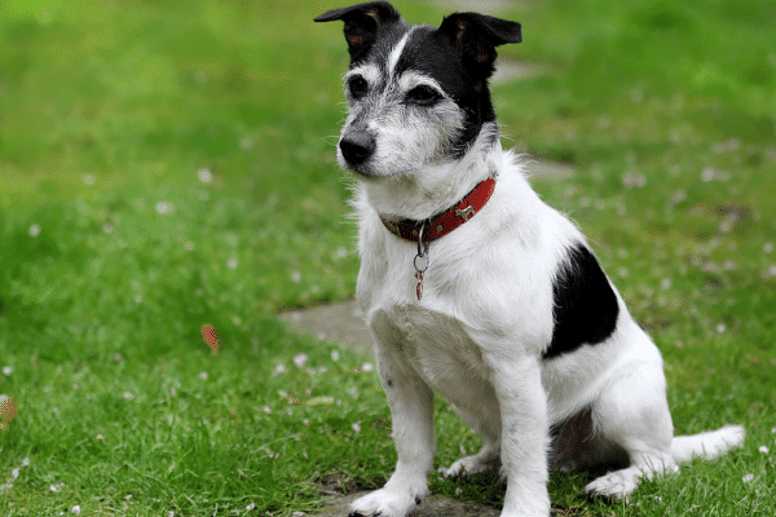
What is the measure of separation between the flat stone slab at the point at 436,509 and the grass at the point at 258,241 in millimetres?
79

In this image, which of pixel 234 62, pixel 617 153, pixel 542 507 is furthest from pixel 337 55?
pixel 542 507

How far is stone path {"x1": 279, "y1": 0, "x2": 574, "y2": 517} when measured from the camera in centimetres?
323

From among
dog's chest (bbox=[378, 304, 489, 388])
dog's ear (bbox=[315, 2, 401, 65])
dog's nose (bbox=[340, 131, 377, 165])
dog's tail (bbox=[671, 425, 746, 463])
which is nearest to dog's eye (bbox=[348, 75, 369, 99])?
dog's ear (bbox=[315, 2, 401, 65])

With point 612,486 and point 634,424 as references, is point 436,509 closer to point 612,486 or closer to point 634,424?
point 612,486

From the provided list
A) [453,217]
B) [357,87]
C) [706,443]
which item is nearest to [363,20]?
[357,87]

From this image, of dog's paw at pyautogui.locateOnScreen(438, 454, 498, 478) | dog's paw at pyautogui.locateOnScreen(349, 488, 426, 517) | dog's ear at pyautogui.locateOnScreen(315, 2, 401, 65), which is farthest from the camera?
dog's paw at pyautogui.locateOnScreen(438, 454, 498, 478)

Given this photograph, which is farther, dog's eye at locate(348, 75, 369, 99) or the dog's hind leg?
the dog's hind leg

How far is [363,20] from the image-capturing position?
3068mm

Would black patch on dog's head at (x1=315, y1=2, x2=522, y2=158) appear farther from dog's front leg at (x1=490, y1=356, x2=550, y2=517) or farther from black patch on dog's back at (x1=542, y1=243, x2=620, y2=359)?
dog's front leg at (x1=490, y1=356, x2=550, y2=517)

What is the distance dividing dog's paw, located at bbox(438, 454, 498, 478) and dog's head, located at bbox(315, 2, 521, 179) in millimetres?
1371

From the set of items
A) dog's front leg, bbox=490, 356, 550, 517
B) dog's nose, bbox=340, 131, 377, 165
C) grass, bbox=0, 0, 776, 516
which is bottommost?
grass, bbox=0, 0, 776, 516

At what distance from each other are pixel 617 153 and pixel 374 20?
19.2ft

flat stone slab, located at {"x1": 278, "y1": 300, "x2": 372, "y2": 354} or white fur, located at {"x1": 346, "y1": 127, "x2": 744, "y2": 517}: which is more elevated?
white fur, located at {"x1": 346, "y1": 127, "x2": 744, "y2": 517}

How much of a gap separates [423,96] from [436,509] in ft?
5.47
